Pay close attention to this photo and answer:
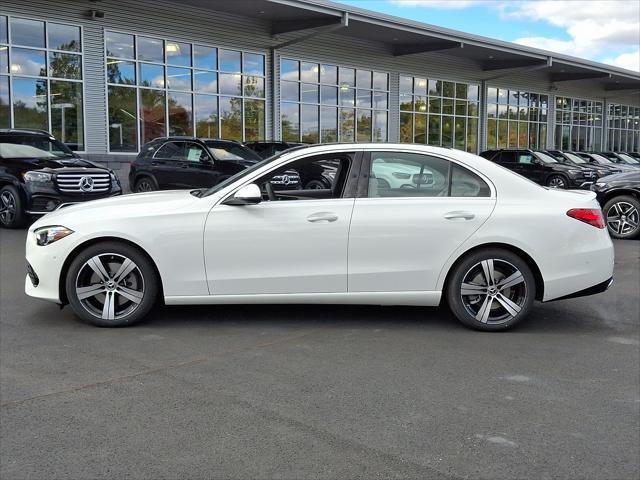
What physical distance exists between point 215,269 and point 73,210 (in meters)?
1.36

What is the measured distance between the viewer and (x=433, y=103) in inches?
1334

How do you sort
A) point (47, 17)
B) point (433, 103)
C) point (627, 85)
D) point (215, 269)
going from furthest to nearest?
1. point (627, 85)
2. point (433, 103)
3. point (47, 17)
4. point (215, 269)

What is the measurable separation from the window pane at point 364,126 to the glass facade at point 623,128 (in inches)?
983

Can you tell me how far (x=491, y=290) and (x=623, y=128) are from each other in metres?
49.8

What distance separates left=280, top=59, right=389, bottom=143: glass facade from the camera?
90.2ft

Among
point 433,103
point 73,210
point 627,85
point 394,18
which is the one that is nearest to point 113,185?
point 73,210

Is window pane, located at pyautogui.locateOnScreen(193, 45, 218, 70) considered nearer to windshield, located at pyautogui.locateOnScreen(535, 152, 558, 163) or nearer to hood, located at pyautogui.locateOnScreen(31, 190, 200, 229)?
windshield, located at pyautogui.locateOnScreen(535, 152, 558, 163)

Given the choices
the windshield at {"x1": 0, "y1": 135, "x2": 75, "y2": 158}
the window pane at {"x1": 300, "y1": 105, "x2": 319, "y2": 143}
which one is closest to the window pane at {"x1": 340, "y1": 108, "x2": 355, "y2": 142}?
the window pane at {"x1": 300, "y1": 105, "x2": 319, "y2": 143}

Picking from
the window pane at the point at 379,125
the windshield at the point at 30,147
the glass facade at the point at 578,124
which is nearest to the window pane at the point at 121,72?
the windshield at the point at 30,147

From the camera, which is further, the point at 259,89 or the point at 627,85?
the point at 627,85

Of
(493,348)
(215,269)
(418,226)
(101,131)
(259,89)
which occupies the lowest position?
(493,348)

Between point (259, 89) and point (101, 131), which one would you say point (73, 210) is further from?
point (259, 89)

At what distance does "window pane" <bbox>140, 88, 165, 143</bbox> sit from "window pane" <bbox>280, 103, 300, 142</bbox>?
5497 millimetres

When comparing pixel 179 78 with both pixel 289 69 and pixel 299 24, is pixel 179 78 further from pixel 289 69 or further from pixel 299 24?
pixel 289 69
